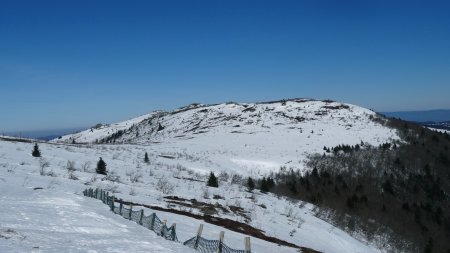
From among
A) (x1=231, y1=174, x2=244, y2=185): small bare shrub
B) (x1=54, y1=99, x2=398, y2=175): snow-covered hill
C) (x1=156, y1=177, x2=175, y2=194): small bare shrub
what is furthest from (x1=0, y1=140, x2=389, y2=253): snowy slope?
(x1=54, y1=99, x2=398, y2=175): snow-covered hill

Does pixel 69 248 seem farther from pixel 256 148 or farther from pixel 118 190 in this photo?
pixel 256 148

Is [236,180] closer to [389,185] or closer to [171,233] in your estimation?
[389,185]

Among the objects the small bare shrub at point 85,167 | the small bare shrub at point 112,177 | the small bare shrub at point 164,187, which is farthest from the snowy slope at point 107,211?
the small bare shrub at point 112,177

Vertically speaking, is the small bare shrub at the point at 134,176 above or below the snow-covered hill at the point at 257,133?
below

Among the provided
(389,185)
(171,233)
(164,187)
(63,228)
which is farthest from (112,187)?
(389,185)

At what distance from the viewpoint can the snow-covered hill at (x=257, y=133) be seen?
61.4 m

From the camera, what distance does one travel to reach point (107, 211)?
595 inches

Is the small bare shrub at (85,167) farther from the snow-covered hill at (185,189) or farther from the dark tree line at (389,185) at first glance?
the dark tree line at (389,185)

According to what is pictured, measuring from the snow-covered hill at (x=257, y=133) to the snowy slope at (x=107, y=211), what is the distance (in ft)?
57.4

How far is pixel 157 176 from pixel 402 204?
37637mm

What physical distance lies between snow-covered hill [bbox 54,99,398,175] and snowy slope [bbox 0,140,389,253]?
1750 cm

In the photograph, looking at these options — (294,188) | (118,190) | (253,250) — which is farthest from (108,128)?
(253,250)

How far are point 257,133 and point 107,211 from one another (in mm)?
70619

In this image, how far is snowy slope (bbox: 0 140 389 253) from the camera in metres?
11.0
